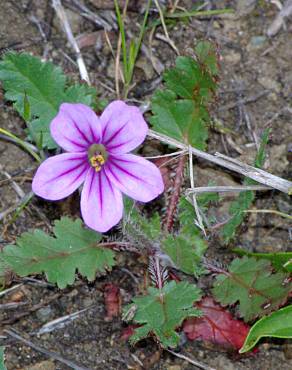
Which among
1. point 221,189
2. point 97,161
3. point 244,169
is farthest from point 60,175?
point 244,169

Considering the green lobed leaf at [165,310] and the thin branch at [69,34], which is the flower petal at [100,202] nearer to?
the green lobed leaf at [165,310]

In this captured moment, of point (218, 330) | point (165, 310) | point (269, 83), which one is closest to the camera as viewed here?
point (165, 310)

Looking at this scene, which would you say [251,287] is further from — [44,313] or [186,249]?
[44,313]

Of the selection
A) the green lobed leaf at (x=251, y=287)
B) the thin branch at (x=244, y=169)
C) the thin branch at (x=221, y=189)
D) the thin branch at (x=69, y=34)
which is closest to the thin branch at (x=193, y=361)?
the green lobed leaf at (x=251, y=287)

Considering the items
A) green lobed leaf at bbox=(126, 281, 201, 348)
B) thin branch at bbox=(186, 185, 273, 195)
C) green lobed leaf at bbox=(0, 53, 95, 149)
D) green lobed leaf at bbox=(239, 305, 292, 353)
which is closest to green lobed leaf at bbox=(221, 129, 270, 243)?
thin branch at bbox=(186, 185, 273, 195)

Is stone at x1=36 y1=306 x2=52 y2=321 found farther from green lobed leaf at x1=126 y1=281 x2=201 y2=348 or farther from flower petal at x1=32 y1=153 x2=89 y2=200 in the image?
flower petal at x1=32 y1=153 x2=89 y2=200

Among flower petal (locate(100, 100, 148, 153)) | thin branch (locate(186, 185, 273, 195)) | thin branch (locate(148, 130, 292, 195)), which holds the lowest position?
thin branch (locate(186, 185, 273, 195))
